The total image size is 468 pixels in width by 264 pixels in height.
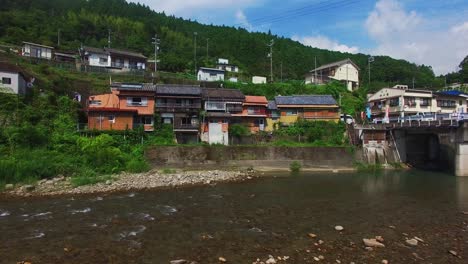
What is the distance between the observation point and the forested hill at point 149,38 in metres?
65.8

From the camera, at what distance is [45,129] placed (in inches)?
1161

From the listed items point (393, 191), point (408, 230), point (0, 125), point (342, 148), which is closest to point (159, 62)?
point (0, 125)

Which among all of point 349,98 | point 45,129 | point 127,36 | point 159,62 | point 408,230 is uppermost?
point 127,36

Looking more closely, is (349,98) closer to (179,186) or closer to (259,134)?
(259,134)

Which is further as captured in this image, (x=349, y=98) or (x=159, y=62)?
(x=159, y=62)

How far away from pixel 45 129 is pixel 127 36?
58.9m

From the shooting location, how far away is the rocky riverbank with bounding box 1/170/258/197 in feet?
73.9

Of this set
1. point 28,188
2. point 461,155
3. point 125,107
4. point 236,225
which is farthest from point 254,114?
point 236,225

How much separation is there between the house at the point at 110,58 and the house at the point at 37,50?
5.46m

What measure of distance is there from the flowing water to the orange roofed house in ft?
47.6

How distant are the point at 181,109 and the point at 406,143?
30.1 metres

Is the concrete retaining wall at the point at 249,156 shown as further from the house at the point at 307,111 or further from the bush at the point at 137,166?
the house at the point at 307,111

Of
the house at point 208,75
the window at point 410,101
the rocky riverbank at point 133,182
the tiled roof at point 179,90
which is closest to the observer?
the rocky riverbank at point 133,182

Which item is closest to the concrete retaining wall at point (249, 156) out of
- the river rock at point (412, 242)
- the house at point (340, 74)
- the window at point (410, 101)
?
the river rock at point (412, 242)
